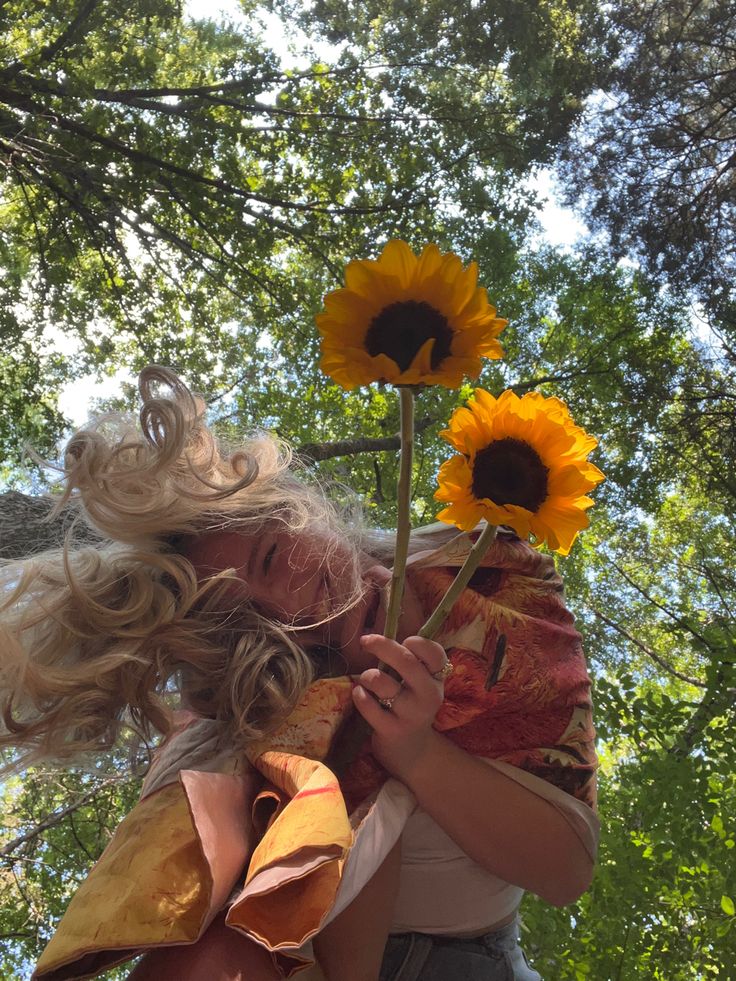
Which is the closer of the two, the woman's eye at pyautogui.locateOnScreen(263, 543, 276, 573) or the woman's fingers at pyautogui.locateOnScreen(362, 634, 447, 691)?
the woman's fingers at pyautogui.locateOnScreen(362, 634, 447, 691)

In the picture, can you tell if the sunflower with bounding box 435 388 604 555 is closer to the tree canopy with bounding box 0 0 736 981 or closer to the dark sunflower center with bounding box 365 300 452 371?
the dark sunflower center with bounding box 365 300 452 371

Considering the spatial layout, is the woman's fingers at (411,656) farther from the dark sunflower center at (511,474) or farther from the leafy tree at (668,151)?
the leafy tree at (668,151)

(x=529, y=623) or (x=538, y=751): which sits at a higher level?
(x=529, y=623)

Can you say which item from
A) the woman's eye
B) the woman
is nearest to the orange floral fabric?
the woman

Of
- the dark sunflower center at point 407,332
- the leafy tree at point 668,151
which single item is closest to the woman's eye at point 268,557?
the dark sunflower center at point 407,332

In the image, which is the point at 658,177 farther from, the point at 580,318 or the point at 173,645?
the point at 173,645

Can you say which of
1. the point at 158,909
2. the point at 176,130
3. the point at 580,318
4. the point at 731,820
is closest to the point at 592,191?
the point at 580,318

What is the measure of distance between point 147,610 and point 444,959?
850 mm

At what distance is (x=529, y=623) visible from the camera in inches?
50.9

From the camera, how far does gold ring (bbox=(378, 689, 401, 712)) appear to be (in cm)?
98

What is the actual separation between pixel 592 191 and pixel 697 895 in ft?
16.2

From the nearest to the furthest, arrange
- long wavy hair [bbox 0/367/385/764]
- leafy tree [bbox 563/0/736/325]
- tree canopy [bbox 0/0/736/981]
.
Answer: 1. long wavy hair [bbox 0/367/385/764]
2. tree canopy [bbox 0/0/736/981]
3. leafy tree [bbox 563/0/736/325]

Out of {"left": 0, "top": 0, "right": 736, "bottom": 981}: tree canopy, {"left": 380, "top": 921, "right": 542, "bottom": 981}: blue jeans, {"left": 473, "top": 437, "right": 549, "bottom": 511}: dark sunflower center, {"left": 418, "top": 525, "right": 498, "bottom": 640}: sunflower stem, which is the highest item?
{"left": 0, "top": 0, "right": 736, "bottom": 981}: tree canopy

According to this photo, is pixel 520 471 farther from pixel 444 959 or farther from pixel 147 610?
pixel 444 959
